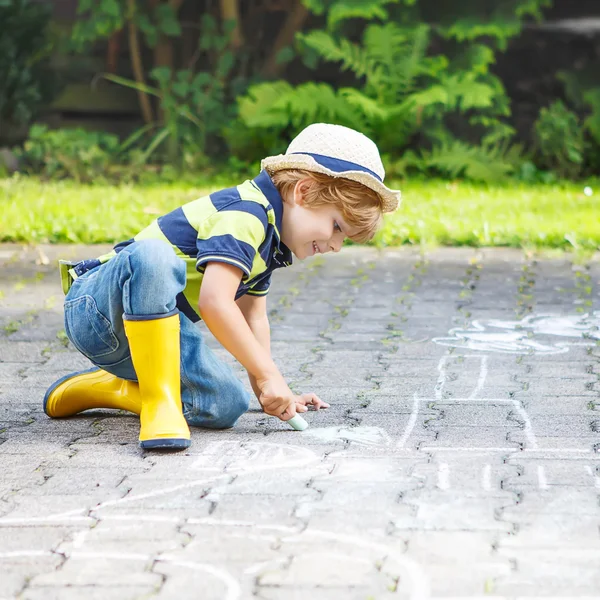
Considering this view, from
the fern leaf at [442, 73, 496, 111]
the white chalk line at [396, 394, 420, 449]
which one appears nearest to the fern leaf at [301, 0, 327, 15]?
the fern leaf at [442, 73, 496, 111]

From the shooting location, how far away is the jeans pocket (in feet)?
10.3

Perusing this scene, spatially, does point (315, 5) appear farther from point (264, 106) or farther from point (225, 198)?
point (225, 198)

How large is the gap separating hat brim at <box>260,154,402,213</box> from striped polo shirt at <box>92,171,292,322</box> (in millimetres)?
51

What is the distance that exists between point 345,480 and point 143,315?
2.27 feet

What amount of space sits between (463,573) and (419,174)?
27.6 ft

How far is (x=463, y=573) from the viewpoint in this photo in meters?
2.16

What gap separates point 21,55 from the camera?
34.9 feet

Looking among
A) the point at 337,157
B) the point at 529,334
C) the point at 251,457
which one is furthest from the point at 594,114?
the point at 251,457

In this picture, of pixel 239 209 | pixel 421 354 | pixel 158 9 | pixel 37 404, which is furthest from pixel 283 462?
pixel 158 9

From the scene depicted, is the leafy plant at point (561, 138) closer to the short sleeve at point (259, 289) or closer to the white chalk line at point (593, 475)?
the short sleeve at point (259, 289)

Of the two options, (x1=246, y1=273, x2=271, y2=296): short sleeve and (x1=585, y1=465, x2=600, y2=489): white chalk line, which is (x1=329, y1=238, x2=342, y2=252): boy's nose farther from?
(x1=585, y1=465, x2=600, y2=489): white chalk line

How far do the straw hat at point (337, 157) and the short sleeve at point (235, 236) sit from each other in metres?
0.17

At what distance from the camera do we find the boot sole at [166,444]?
2.99 meters

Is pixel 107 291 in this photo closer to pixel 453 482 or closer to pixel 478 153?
pixel 453 482
